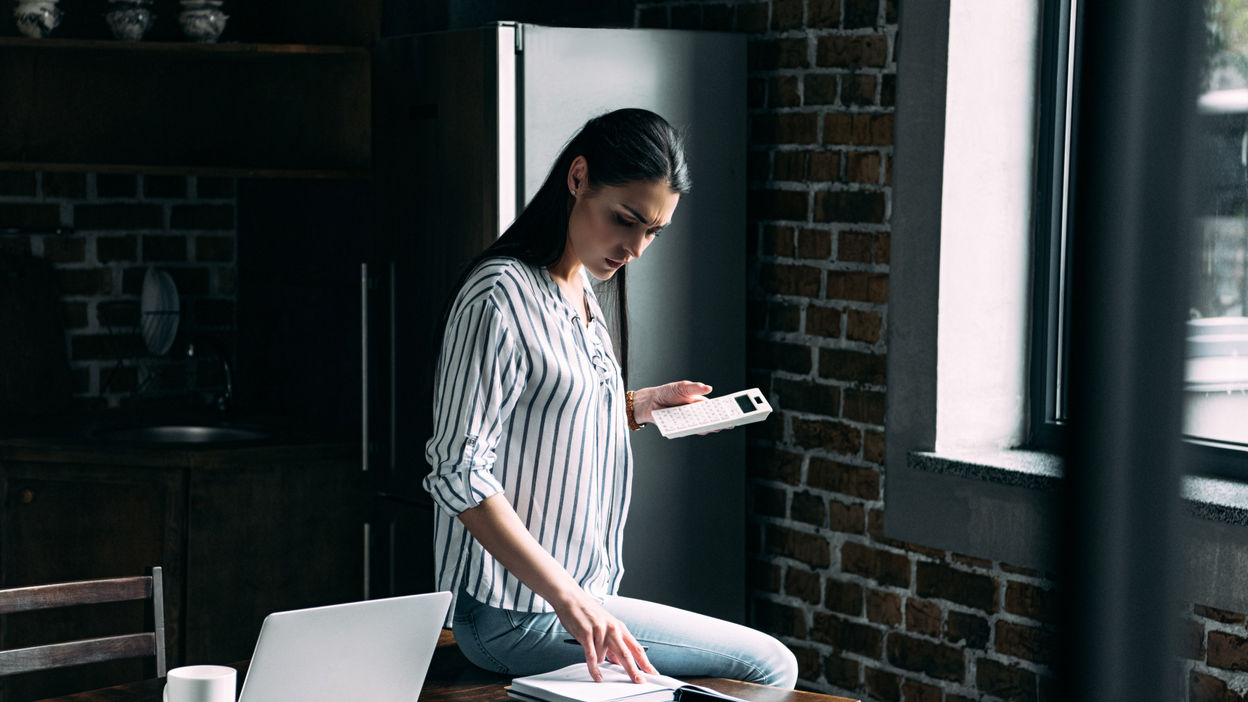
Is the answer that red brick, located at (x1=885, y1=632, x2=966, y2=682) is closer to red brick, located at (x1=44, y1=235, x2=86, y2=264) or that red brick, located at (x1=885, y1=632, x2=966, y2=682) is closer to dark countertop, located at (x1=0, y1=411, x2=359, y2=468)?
dark countertop, located at (x1=0, y1=411, x2=359, y2=468)

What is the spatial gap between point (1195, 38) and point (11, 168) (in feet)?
11.7

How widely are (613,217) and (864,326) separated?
3.84 ft

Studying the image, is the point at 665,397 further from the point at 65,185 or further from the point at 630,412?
the point at 65,185

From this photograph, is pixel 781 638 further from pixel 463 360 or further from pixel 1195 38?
pixel 1195 38

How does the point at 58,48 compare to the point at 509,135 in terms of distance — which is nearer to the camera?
the point at 509,135

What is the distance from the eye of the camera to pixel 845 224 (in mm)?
3039

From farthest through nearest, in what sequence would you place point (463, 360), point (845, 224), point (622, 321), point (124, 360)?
point (124, 360)
point (845, 224)
point (622, 321)
point (463, 360)

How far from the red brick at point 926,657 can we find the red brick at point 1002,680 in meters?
0.04

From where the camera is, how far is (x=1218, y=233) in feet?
0.87

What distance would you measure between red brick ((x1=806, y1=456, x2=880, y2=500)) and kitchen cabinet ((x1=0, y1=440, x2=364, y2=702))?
1.24 meters

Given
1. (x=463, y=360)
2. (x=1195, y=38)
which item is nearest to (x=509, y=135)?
(x=463, y=360)

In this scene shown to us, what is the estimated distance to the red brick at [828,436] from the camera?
3.05m

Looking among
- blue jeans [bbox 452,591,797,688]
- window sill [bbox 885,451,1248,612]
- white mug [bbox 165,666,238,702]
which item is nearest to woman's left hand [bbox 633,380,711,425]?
blue jeans [bbox 452,591,797,688]

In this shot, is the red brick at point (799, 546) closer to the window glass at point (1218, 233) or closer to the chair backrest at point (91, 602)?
the chair backrest at point (91, 602)
